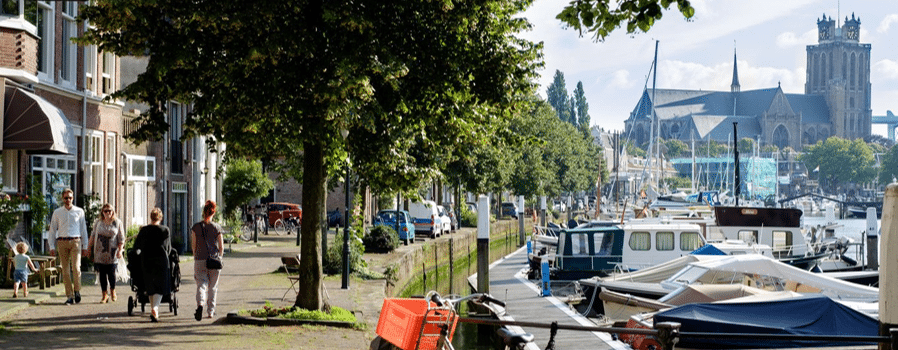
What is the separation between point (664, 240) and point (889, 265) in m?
22.5

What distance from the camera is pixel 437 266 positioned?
3919 centimetres

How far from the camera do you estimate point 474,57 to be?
47.6 ft

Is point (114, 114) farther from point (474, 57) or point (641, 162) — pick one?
point (641, 162)

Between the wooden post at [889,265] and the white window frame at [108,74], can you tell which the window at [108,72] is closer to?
the white window frame at [108,74]

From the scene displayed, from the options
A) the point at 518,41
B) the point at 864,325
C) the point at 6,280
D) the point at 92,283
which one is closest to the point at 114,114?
the point at 92,283

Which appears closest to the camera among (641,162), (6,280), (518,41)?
(518,41)

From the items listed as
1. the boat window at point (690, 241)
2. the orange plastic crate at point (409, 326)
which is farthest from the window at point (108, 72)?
the orange plastic crate at point (409, 326)

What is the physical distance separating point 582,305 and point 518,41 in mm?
12457

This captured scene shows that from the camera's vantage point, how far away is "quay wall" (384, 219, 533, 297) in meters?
28.0

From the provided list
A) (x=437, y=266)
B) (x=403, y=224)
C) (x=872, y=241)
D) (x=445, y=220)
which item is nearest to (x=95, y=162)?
(x=437, y=266)

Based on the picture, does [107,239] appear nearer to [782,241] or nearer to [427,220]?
[782,241]

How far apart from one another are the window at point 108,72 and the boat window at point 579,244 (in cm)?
1345

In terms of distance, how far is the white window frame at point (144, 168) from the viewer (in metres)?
28.2

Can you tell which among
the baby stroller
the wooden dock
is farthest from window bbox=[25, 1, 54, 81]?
the wooden dock
